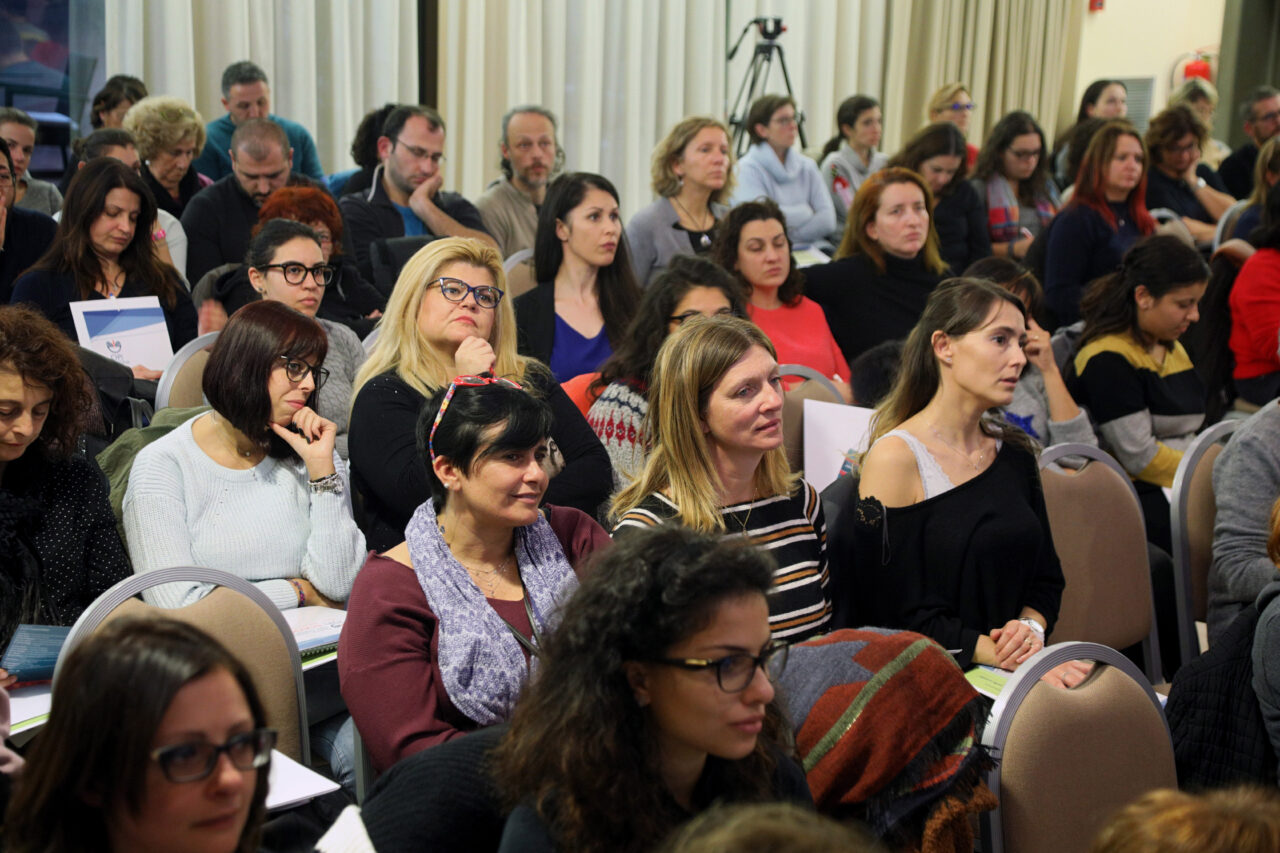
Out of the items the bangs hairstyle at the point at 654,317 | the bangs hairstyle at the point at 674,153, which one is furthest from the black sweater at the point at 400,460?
the bangs hairstyle at the point at 674,153

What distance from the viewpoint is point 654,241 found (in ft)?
15.0

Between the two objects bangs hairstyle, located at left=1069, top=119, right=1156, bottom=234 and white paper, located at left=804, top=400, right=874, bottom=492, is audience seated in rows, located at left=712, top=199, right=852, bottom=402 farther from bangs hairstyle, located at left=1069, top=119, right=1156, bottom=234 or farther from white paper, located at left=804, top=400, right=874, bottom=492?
bangs hairstyle, located at left=1069, top=119, right=1156, bottom=234

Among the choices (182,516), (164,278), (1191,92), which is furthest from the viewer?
(1191,92)

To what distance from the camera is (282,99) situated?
5.90m

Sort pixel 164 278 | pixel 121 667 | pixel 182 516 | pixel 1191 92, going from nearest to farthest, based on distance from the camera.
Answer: pixel 121 667, pixel 182 516, pixel 164 278, pixel 1191 92

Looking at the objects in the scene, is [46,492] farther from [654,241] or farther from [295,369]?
[654,241]

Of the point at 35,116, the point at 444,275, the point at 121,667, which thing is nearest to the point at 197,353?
the point at 444,275

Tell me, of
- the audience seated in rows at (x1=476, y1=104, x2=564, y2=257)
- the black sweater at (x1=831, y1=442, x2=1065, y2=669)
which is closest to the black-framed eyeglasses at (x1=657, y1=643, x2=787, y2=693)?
the black sweater at (x1=831, y1=442, x2=1065, y2=669)

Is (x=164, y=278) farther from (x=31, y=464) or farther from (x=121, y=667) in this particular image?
(x=121, y=667)

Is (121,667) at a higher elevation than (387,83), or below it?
below

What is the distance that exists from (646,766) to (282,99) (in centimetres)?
533

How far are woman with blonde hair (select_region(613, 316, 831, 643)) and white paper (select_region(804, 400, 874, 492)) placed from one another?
648 millimetres

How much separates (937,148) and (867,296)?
147 centimetres

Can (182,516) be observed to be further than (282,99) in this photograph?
No
